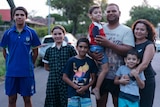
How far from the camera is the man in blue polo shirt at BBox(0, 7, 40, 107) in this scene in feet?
16.4

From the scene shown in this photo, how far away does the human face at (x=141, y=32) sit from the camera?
420 cm

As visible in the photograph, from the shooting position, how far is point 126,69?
431 cm

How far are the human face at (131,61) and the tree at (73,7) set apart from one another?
36475 mm

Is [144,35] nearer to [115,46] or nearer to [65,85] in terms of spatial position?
[115,46]

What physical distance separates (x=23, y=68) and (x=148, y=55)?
2009 millimetres

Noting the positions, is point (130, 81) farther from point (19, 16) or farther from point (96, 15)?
point (19, 16)

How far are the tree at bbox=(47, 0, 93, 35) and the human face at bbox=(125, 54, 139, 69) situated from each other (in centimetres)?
3647

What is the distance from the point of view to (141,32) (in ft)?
13.8

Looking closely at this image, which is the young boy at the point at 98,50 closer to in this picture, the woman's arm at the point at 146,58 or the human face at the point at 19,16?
the woman's arm at the point at 146,58

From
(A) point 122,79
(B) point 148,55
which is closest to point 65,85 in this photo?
(A) point 122,79

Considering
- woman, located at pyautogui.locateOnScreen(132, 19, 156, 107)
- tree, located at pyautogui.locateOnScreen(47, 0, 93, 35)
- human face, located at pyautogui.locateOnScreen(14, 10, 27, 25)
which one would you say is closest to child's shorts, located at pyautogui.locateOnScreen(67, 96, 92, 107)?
woman, located at pyautogui.locateOnScreen(132, 19, 156, 107)

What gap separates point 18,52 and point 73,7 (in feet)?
120

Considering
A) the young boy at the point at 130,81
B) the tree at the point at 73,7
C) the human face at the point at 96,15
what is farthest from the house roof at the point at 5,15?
the young boy at the point at 130,81

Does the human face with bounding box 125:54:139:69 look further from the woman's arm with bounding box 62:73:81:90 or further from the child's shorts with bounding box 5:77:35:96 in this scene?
the child's shorts with bounding box 5:77:35:96
